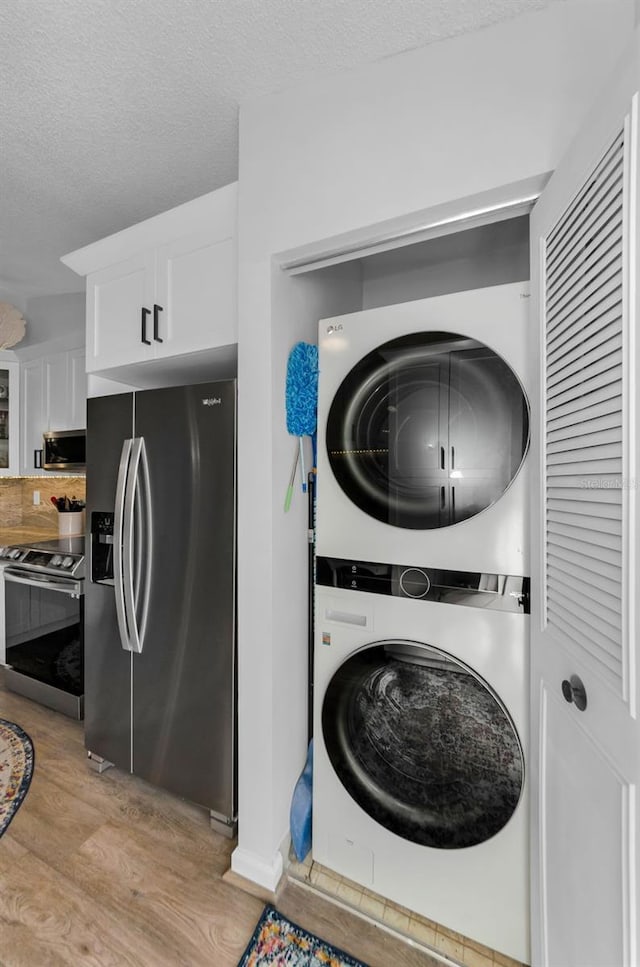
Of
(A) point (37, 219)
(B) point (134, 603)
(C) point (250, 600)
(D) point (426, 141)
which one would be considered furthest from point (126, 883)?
(A) point (37, 219)

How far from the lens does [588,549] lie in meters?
0.85

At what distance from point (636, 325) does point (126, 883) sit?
2.17m

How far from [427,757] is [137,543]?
51.9 inches

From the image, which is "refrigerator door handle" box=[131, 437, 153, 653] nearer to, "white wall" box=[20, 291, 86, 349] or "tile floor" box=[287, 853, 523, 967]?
"tile floor" box=[287, 853, 523, 967]

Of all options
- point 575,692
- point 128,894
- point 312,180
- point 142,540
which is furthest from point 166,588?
point 312,180

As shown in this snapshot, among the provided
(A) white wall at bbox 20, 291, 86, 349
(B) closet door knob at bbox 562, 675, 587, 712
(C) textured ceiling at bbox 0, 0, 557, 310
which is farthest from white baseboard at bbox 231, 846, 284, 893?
(A) white wall at bbox 20, 291, 86, 349

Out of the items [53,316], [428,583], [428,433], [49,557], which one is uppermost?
[53,316]

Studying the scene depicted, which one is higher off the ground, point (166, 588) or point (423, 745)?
point (166, 588)

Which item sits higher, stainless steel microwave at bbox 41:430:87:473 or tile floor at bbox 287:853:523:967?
stainless steel microwave at bbox 41:430:87:473

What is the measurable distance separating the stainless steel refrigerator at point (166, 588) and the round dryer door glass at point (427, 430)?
1.51 feet

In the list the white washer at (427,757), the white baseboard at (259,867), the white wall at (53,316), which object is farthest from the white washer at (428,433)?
the white wall at (53,316)

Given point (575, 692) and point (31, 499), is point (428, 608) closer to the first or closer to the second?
point (575, 692)

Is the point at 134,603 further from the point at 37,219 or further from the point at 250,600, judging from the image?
the point at 37,219

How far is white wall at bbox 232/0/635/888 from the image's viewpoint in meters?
1.07
